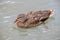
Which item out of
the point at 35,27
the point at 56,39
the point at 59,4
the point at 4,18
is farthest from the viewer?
the point at 59,4

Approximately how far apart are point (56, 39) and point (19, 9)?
5.09ft

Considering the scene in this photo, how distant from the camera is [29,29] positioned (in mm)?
3680

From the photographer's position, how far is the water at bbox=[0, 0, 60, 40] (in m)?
3.39

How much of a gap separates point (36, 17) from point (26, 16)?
0.57 ft

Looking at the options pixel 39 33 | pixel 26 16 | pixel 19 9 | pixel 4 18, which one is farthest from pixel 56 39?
pixel 19 9

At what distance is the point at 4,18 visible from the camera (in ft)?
13.4

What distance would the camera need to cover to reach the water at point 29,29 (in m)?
3.39

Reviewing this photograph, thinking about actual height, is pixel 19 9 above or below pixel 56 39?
above

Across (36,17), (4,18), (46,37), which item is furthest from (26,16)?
(46,37)

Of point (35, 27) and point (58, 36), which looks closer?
point (58, 36)

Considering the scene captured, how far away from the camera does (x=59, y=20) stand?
380cm

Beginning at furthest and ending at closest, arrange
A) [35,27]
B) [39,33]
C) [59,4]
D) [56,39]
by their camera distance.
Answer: [59,4] < [35,27] < [39,33] < [56,39]

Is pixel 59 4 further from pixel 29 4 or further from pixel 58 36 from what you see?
pixel 58 36

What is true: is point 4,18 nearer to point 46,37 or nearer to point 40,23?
point 40,23
